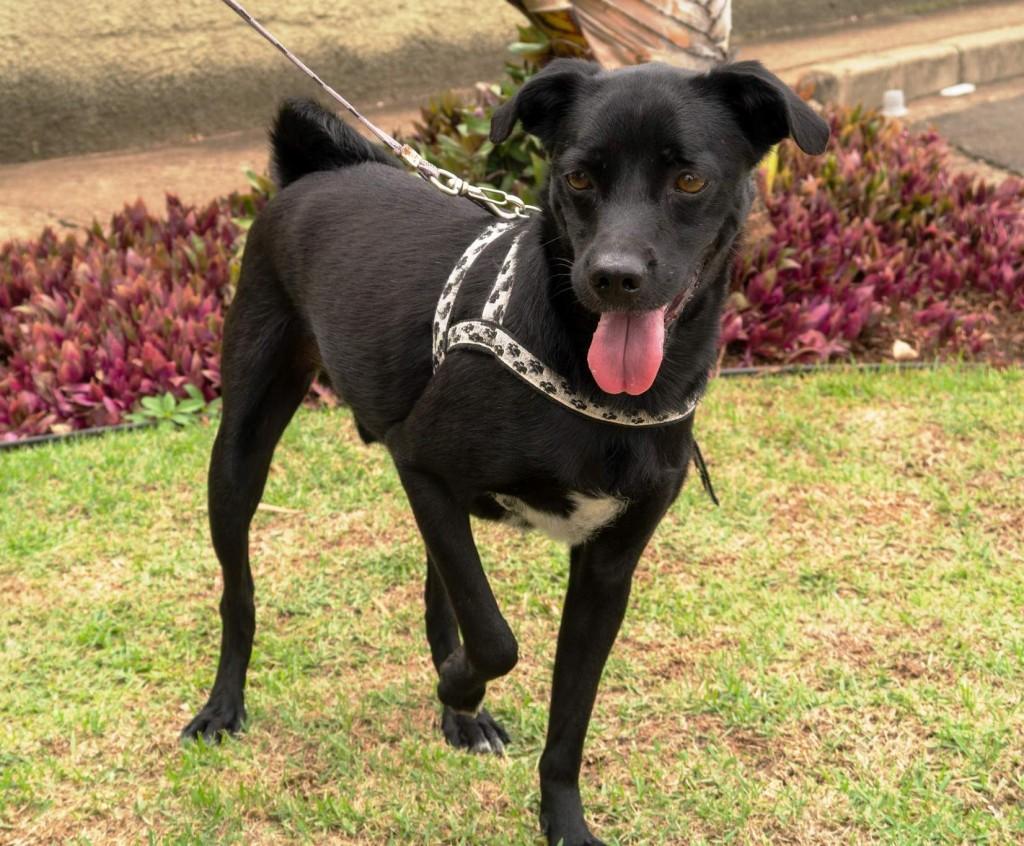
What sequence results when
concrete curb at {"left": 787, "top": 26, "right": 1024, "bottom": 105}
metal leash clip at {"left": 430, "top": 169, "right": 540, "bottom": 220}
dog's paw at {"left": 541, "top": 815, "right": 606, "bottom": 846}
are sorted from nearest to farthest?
dog's paw at {"left": 541, "top": 815, "right": 606, "bottom": 846}, metal leash clip at {"left": 430, "top": 169, "right": 540, "bottom": 220}, concrete curb at {"left": 787, "top": 26, "right": 1024, "bottom": 105}

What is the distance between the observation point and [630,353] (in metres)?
2.51

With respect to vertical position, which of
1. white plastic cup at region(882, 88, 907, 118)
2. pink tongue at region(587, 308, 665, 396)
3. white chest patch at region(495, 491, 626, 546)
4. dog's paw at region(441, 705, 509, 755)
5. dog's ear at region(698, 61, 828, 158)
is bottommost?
white plastic cup at region(882, 88, 907, 118)

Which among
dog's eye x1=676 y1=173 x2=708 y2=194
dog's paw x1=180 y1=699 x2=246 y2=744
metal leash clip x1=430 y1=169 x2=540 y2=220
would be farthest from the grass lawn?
dog's eye x1=676 y1=173 x2=708 y2=194

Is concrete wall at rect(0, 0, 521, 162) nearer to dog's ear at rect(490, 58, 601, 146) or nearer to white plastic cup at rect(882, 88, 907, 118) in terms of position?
white plastic cup at rect(882, 88, 907, 118)

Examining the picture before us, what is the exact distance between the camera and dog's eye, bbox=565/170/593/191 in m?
2.50

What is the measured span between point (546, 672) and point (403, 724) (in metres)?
0.45

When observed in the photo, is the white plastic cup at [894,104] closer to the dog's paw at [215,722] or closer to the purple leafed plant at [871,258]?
the purple leafed plant at [871,258]

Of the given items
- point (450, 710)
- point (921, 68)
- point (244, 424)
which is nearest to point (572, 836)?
point (450, 710)

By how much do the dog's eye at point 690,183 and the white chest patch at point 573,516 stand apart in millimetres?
616

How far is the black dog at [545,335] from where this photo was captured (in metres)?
2.48

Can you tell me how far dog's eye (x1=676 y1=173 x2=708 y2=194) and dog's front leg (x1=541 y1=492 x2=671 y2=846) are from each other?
62 centimetres

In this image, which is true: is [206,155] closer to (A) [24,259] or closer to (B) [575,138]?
(A) [24,259]

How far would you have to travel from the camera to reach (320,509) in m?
4.53

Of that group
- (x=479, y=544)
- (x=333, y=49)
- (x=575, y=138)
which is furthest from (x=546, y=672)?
(x=333, y=49)
